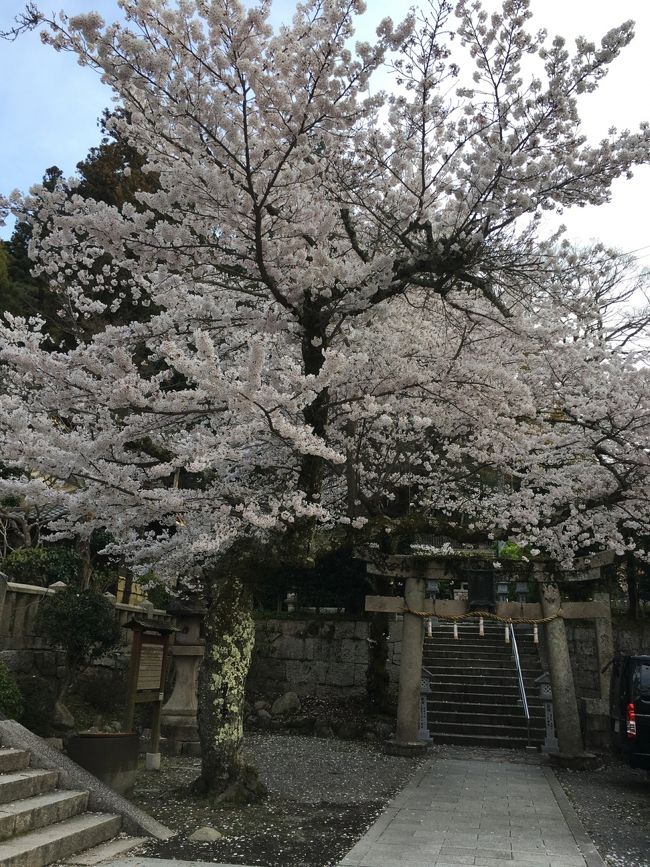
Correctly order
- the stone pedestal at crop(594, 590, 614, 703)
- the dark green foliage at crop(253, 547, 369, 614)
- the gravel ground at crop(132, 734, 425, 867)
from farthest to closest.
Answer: the dark green foliage at crop(253, 547, 369, 614), the stone pedestal at crop(594, 590, 614, 703), the gravel ground at crop(132, 734, 425, 867)

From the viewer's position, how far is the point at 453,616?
10789 mm

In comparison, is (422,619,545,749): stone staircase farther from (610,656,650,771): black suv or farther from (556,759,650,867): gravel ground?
(610,656,650,771): black suv

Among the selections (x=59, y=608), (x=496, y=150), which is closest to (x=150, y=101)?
(x=496, y=150)

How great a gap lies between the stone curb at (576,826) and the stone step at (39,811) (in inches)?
158

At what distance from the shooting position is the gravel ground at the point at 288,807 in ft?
17.3

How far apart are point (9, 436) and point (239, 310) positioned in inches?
107

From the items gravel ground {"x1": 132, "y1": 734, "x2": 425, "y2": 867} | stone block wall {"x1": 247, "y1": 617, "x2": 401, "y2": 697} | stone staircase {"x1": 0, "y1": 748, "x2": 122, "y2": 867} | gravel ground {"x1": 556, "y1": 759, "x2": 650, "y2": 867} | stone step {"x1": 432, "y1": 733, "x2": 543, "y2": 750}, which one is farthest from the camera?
stone block wall {"x1": 247, "y1": 617, "x2": 401, "y2": 697}

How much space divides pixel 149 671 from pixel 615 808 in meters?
5.58

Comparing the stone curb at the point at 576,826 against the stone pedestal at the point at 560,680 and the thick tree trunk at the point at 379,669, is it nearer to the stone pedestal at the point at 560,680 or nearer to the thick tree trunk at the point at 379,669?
the stone pedestal at the point at 560,680

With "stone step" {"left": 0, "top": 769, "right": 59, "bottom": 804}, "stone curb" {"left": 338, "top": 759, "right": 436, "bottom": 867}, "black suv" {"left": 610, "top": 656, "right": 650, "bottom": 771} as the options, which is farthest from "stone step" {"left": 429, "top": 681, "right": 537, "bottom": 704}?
"stone step" {"left": 0, "top": 769, "right": 59, "bottom": 804}

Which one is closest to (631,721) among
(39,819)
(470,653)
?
(470,653)

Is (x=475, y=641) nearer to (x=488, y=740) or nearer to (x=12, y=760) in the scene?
(x=488, y=740)

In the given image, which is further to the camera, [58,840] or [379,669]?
[379,669]

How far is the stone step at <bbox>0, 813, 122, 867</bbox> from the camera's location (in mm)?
4477
